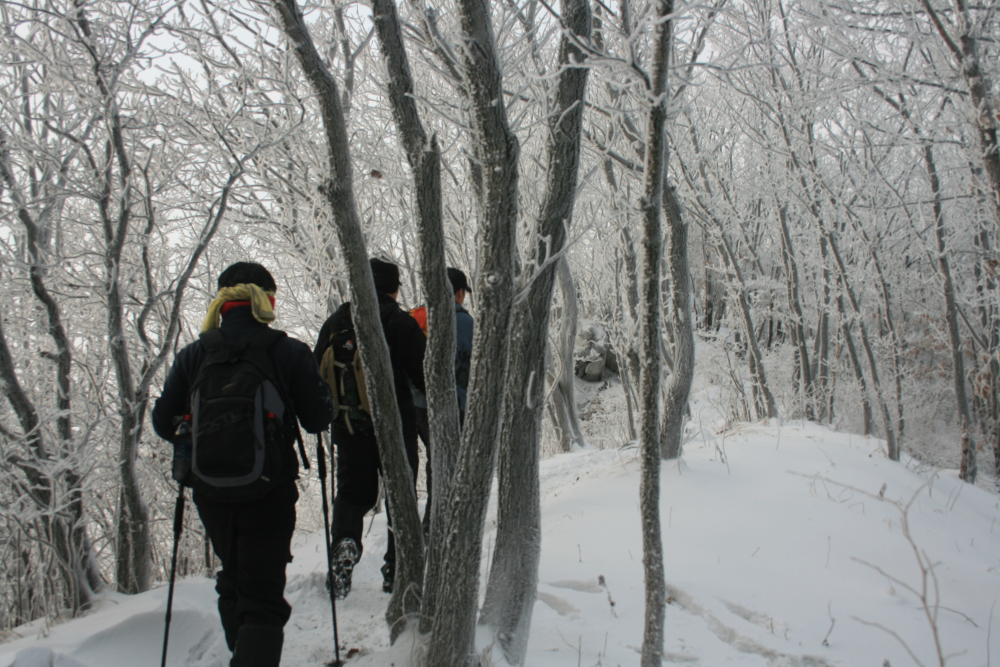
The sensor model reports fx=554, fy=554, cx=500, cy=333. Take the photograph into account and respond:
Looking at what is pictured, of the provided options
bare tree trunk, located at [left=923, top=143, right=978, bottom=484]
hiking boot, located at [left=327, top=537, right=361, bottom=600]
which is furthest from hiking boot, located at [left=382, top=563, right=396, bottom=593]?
bare tree trunk, located at [left=923, top=143, right=978, bottom=484]

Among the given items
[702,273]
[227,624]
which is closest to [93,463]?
[227,624]

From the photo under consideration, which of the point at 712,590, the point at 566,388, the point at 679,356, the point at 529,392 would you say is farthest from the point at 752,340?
the point at 529,392

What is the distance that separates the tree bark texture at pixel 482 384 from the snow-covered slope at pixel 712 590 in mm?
417

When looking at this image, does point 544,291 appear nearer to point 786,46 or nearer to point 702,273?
point 786,46

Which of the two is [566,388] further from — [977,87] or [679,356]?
[977,87]

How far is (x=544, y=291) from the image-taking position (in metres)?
2.34

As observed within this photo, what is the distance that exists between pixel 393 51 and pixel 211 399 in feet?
4.87

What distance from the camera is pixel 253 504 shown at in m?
2.11

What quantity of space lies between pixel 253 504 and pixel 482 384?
3.33 feet

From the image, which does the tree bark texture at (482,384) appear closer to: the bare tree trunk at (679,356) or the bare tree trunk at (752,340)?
the bare tree trunk at (679,356)

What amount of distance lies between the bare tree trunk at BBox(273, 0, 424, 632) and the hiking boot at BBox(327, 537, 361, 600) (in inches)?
23.7

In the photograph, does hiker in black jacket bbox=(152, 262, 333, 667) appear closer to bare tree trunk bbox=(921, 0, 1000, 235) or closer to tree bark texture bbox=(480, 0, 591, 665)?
tree bark texture bbox=(480, 0, 591, 665)

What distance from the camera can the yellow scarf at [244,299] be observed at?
226 centimetres

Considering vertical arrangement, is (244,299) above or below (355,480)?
above
